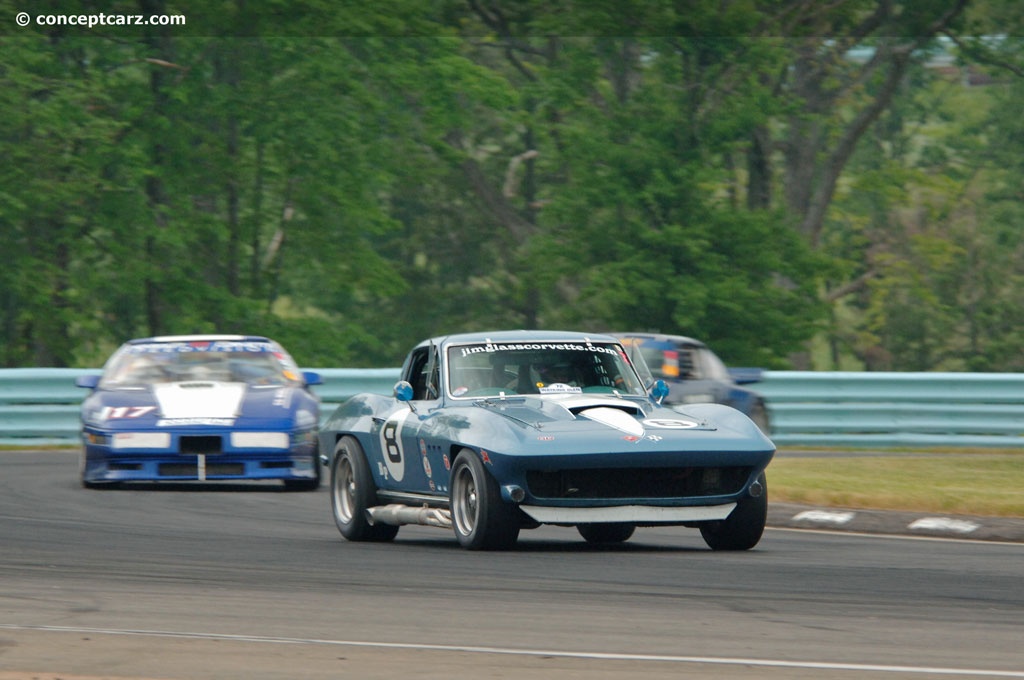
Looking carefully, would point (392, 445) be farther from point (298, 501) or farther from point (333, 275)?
point (333, 275)

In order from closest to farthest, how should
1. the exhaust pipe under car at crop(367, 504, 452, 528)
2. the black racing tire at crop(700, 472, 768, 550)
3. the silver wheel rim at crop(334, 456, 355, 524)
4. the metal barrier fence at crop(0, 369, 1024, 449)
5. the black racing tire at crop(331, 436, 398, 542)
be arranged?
the black racing tire at crop(700, 472, 768, 550) < the exhaust pipe under car at crop(367, 504, 452, 528) < the black racing tire at crop(331, 436, 398, 542) < the silver wheel rim at crop(334, 456, 355, 524) < the metal barrier fence at crop(0, 369, 1024, 449)

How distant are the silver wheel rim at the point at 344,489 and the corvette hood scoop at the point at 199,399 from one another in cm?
353

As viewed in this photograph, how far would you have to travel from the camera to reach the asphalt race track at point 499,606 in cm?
652

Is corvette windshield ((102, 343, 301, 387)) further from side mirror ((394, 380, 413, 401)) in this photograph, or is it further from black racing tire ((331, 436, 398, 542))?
side mirror ((394, 380, 413, 401))

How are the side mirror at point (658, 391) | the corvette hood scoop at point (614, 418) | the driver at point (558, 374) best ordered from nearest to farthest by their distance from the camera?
the corvette hood scoop at point (614, 418) < the side mirror at point (658, 391) < the driver at point (558, 374)

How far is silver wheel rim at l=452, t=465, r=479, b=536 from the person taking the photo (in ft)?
34.4

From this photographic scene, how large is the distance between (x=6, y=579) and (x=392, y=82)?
28.3m

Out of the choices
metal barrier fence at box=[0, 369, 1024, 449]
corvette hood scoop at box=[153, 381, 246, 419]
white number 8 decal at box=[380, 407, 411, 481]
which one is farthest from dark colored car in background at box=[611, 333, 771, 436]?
white number 8 decal at box=[380, 407, 411, 481]

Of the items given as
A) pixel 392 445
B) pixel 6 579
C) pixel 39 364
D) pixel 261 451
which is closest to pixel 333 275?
pixel 39 364

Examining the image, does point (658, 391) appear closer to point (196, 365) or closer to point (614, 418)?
point (614, 418)

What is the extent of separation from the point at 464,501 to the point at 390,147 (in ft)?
89.8

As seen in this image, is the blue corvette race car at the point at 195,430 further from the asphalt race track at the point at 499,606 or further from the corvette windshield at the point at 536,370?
the corvette windshield at the point at 536,370

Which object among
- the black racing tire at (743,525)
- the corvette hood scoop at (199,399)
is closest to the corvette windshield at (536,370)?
the black racing tire at (743,525)

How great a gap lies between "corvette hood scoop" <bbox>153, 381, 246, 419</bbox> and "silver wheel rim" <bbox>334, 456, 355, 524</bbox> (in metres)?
3.53
